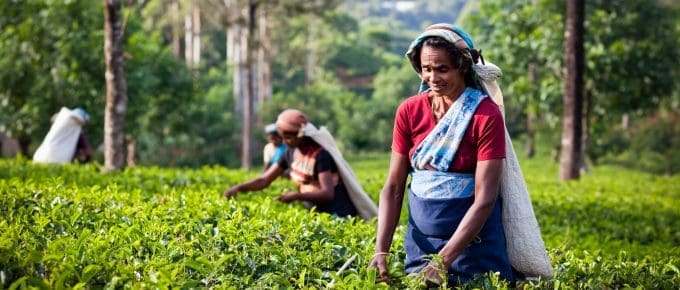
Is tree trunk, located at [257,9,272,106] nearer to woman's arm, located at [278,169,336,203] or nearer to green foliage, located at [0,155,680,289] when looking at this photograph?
woman's arm, located at [278,169,336,203]

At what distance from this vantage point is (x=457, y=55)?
311 centimetres

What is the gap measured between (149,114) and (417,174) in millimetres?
19140

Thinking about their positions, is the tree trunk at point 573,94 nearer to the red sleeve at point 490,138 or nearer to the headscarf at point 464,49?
the headscarf at point 464,49

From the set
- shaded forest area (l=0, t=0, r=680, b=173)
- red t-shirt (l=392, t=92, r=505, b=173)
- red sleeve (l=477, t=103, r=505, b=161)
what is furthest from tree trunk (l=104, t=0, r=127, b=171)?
red sleeve (l=477, t=103, r=505, b=161)

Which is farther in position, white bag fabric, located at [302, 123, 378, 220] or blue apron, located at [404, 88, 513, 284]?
white bag fabric, located at [302, 123, 378, 220]

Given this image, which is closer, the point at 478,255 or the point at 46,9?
the point at 478,255

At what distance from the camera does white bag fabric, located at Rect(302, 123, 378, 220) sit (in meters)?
5.88

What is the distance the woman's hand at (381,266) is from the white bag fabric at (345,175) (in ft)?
8.99

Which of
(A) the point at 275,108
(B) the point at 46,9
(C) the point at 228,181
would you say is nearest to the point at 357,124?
(A) the point at 275,108

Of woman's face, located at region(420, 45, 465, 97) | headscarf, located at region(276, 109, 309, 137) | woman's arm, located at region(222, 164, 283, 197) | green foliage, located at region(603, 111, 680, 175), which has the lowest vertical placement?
green foliage, located at region(603, 111, 680, 175)

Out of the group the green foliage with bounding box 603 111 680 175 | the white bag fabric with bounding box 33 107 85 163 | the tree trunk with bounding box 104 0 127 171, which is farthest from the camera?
the green foliage with bounding box 603 111 680 175

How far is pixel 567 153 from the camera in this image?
498 inches

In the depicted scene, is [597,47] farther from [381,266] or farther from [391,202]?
[381,266]

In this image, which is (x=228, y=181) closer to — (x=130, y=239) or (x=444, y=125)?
(x=130, y=239)
